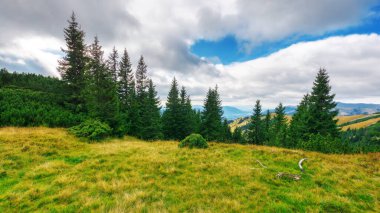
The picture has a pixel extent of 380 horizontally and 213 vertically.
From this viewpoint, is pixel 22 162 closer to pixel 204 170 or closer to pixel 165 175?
pixel 165 175

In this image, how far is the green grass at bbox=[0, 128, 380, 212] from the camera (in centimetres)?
470

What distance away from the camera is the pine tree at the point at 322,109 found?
910 inches

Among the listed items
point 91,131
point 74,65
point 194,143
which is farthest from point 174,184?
point 74,65

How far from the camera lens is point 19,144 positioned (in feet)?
32.2

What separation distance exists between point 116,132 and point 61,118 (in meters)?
6.06

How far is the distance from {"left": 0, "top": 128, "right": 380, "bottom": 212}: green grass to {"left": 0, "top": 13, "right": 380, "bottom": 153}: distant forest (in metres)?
7.29

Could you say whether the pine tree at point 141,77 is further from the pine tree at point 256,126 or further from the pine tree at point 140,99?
the pine tree at point 256,126

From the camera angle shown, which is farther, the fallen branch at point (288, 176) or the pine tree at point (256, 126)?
the pine tree at point (256, 126)

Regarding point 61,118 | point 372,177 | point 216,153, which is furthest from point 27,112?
point 372,177

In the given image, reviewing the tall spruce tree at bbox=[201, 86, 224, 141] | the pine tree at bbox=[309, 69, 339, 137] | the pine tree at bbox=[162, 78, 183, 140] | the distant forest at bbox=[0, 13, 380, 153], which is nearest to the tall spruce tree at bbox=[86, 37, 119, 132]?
the distant forest at bbox=[0, 13, 380, 153]

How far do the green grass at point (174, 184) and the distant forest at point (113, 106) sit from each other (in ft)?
23.9

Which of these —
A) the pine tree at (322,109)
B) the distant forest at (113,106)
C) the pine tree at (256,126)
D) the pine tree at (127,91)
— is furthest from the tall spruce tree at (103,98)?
the pine tree at (256,126)

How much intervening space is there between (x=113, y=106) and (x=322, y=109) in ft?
95.9

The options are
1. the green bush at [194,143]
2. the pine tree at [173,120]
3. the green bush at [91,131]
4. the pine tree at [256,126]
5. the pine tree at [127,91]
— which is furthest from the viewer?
the pine tree at [256,126]
